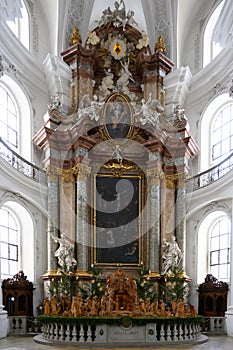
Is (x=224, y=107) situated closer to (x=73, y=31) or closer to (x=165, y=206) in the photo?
(x=165, y=206)

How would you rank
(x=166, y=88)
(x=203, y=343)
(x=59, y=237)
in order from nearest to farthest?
(x=203, y=343) → (x=59, y=237) → (x=166, y=88)

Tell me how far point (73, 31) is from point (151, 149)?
5.48m

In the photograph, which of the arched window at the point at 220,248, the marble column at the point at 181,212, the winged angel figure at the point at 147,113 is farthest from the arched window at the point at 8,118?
the arched window at the point at 220,248

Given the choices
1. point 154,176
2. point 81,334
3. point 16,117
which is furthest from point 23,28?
point 81,334

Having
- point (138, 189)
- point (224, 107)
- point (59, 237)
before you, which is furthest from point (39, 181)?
point (224, 107)

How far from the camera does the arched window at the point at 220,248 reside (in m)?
16.1

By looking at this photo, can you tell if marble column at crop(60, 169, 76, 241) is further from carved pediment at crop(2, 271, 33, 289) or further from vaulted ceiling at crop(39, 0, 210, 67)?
vaulted ceiling at crop(39, 0, 210, 67)

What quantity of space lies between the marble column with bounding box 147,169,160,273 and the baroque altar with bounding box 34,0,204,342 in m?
0.03

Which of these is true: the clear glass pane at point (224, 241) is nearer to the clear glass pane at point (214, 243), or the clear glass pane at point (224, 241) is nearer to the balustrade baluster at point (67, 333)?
the clear glass pane at point (214, 243)

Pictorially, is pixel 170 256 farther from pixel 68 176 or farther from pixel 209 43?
pixel 209 43

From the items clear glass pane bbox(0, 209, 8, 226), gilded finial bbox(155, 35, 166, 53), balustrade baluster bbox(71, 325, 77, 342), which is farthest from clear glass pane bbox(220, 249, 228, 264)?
gilded finial bbox(155, 35, 166, 53)

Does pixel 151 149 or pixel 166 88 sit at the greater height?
pixel 166 88

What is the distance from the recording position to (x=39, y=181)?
53.7 ft

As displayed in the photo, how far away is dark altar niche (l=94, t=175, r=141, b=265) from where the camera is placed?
53.3ft
